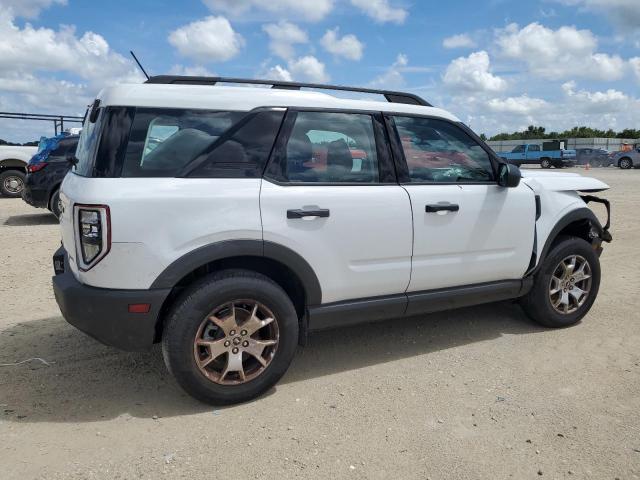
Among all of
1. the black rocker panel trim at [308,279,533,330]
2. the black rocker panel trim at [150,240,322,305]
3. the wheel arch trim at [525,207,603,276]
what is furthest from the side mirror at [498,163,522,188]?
the black rocker panel trim at [150,240,322,305]

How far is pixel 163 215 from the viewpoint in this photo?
9.32 feet

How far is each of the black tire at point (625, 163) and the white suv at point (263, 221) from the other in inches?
1320

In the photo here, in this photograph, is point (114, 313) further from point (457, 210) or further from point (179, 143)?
point (457, 210)

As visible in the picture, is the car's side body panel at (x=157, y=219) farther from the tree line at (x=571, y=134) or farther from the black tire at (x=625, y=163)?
the tree line at (x=571, y=134)

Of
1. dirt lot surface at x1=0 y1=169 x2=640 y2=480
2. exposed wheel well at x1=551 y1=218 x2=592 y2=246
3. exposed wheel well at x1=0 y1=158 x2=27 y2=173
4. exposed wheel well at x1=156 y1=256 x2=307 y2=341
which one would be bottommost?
dirt lot surface at x1=0 y1=169 x2=640 y2=480

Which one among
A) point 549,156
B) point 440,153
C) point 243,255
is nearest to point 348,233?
point 243,255

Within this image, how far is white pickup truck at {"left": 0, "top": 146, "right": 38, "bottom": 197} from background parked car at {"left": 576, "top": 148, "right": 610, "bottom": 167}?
35.0 m

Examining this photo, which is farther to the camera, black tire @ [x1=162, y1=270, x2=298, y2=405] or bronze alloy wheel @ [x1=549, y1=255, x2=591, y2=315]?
bronze alloy wheel @ [x1=549, y1=255, x2=591, y2=315]

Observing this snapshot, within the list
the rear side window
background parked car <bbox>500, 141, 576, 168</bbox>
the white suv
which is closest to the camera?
the white suv

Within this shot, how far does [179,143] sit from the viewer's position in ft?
9.96

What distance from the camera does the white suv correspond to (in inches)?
113

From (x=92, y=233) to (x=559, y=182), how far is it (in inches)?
145

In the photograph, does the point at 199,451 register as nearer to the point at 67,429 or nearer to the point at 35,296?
the point at 67,429

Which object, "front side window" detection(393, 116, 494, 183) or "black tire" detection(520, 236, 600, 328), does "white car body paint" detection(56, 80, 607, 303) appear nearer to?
"front side window" detection(393, 116, 494, 183)
